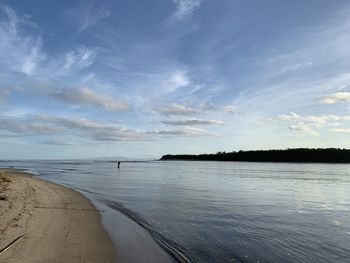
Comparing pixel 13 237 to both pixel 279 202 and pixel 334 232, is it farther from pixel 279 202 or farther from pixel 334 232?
pixel 279 202

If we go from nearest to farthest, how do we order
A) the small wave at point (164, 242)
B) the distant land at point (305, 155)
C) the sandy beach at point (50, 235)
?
the sandy beach at point (50, 235)
the small wave at point (164, 242)
the distant land at point (305, 155)

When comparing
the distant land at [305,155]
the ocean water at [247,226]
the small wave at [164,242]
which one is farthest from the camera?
the distant land at [305,155]

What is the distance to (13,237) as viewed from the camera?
1083cm

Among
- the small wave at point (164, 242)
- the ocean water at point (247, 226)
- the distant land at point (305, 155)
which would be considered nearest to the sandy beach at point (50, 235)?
A: the small wave at point (164, 242)

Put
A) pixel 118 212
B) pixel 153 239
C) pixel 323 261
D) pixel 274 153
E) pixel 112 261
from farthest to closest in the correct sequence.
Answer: pixel 274 153 → pixel 118 212 → pixel 153 239 → pixel 323 261 → pixel 112 261

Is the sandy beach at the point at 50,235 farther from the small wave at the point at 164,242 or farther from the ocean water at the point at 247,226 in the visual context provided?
the ocean water at the point at 247,226

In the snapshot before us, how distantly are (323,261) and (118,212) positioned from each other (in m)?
11.1

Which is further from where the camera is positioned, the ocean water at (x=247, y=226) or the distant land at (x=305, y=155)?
the distant land at (x=305, y=155)

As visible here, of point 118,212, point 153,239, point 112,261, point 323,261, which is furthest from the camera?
point 118,212

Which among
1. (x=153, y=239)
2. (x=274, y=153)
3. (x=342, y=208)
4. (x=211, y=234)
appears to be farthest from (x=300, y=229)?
(x=274, y=153)

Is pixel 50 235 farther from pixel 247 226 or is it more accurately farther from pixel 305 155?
pixel 305 155

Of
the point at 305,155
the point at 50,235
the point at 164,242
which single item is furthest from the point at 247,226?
the point at 305,155

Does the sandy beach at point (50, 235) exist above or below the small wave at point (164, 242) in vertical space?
above

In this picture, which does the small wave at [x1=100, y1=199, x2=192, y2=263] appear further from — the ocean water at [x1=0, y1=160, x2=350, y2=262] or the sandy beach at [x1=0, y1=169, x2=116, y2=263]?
the sandy beach at [x1=0, y1=169, x2=116, y2=263]
